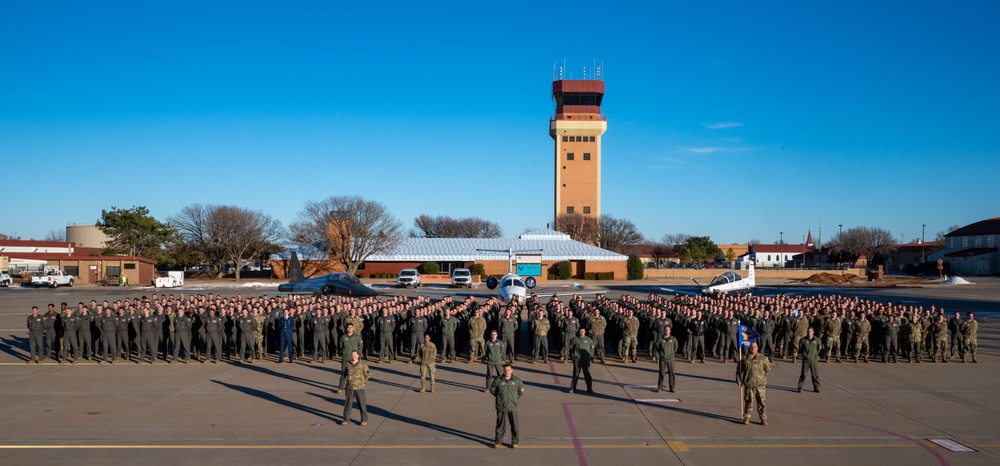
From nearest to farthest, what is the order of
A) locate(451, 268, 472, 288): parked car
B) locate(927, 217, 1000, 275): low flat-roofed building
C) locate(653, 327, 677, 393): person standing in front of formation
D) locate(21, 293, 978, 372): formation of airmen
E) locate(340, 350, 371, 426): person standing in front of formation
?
locate(340, 350, 371, 426): person standing in front of formation → locate(653, 327, 677, 393): person standing in front of formation → locate(21, 293, 978, 372): formation of airmen → locate(451, 268, 472, 288): parked car → locate(927, 217, 1000, 275): low flat-roofed building

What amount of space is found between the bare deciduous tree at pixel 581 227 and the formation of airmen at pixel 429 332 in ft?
241

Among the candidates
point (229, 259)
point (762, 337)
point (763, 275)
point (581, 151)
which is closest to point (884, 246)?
point (763, 275)

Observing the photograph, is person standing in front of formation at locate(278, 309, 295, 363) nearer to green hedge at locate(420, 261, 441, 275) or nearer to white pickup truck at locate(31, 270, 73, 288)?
white pickup truck at locate(31, 270, 73, 288)

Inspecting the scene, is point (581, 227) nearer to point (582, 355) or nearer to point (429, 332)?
point (429, 332)

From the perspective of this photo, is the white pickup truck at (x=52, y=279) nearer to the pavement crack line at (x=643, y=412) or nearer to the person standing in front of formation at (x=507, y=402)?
the pavement crack line at (x=643, y=412)

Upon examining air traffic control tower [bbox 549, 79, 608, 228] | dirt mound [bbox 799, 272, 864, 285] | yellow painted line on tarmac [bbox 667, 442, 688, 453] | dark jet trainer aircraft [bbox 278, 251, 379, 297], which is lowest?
yellow painted line on tarmac [bbox 667, 442, 688, 453]

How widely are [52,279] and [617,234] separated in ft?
239

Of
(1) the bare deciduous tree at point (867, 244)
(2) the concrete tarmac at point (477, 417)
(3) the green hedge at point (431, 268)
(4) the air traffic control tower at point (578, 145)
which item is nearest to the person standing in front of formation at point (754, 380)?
(2) the concrete tarmac at point (477, 417)

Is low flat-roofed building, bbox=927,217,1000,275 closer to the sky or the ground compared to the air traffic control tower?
closer to the ground

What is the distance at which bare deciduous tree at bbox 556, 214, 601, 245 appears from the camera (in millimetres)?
94375

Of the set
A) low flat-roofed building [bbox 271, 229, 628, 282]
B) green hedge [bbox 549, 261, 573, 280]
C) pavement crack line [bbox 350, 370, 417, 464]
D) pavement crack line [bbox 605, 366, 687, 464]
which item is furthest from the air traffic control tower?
pavement crack line [bbox 350, 370, 417, 464]

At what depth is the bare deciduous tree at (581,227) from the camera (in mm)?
94375

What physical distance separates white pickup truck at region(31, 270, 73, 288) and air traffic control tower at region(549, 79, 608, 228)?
60505mm

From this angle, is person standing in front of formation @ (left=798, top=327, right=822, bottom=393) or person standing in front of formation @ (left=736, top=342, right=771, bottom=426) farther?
person standing in front of formation @ (left=798, top=327, right=822, bottom=393)
